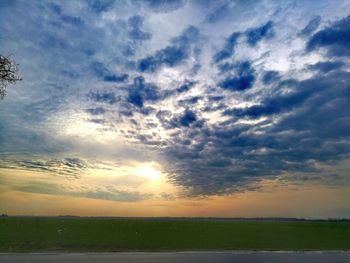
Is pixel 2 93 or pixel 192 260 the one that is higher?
pixel 2 93

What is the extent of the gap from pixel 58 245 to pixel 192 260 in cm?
1954

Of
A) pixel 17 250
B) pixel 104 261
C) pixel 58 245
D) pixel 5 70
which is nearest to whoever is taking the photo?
pixel 5 70

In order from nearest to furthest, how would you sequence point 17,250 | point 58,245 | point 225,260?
1. point 225,260
2. point 17,250
3. point 58,245

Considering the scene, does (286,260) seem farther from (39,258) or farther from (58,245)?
(58,245)

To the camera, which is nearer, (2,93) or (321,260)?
(2,93)

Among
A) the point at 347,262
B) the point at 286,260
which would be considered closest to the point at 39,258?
the point at 286,260

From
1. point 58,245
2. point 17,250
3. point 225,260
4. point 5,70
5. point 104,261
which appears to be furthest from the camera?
point 58,245

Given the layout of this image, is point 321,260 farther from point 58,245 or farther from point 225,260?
point 58,245

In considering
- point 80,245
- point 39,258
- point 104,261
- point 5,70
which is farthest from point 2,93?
point 80,245

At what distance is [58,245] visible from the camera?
1800 inches

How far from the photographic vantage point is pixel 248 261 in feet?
109

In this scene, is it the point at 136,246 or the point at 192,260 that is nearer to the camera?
the point at 192,260

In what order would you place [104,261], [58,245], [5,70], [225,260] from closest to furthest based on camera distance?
[5,70], [104,261], [225,260], [58,245]

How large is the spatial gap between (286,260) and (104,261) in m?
15.5
